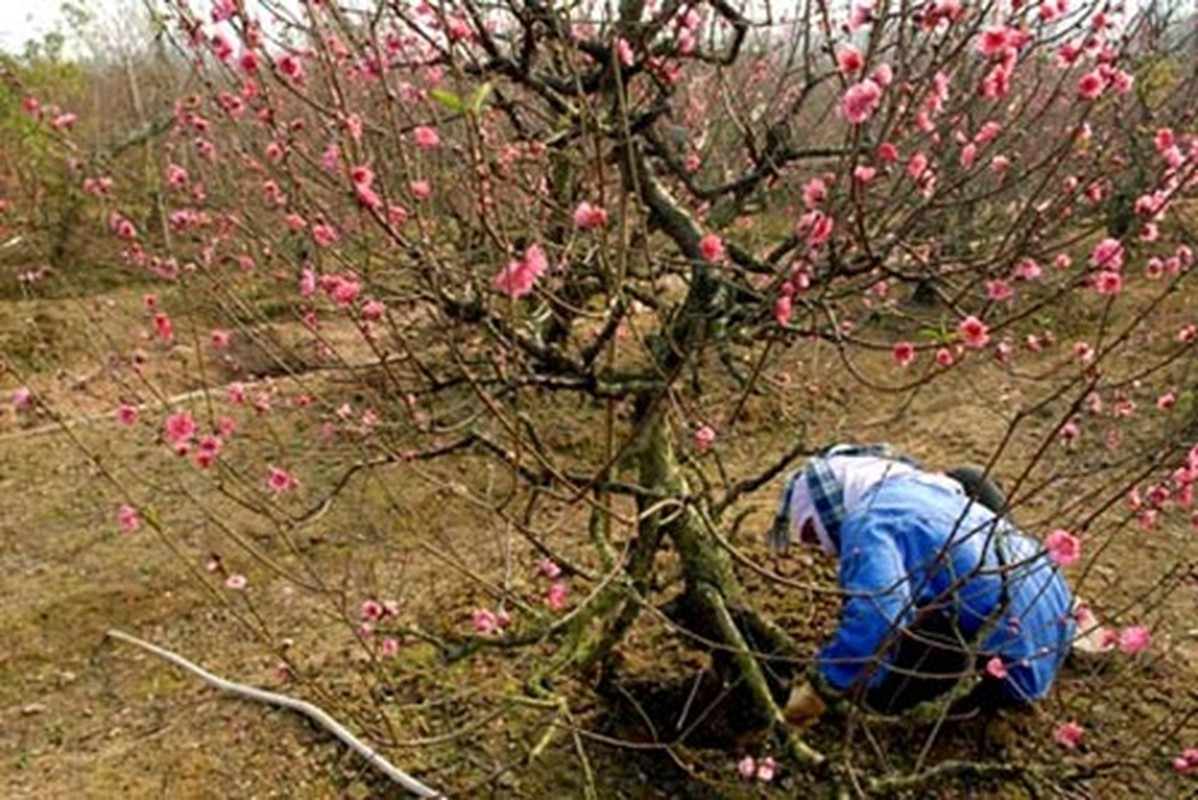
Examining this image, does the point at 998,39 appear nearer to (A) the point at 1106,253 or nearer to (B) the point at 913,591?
(A) the point at 1106,253

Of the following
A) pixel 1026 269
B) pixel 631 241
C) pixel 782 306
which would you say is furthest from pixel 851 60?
→ pixel 631 241

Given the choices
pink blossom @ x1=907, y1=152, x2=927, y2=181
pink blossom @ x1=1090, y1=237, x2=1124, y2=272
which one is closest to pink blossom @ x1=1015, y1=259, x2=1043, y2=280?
pink blossom @ x1=907, y1=152, x2=927, y2=181

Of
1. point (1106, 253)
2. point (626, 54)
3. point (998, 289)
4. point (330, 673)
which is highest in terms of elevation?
point (626, 54)

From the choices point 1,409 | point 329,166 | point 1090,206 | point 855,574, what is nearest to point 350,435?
point 329,166

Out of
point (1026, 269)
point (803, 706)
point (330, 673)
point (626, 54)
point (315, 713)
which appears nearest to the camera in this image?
point (626, 54)

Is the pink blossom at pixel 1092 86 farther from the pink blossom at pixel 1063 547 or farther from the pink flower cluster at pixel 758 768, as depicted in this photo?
the pink flower cluster at pixel 758 768

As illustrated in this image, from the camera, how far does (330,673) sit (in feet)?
11.0

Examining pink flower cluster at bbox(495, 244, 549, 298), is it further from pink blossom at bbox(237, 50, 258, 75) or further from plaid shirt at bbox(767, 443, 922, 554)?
plaid shirt at bbox(767, 443, 922, 554)

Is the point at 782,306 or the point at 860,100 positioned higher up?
the point at 860,100

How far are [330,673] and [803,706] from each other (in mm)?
1492

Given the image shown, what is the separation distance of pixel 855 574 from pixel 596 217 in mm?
1522

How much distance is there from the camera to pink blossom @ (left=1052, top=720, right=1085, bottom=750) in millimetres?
2740

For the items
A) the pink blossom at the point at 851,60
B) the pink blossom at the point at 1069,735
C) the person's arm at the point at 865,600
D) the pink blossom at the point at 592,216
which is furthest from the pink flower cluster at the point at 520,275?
the pink blossom at the point at 1069,735

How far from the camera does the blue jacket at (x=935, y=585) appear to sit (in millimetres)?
2684
